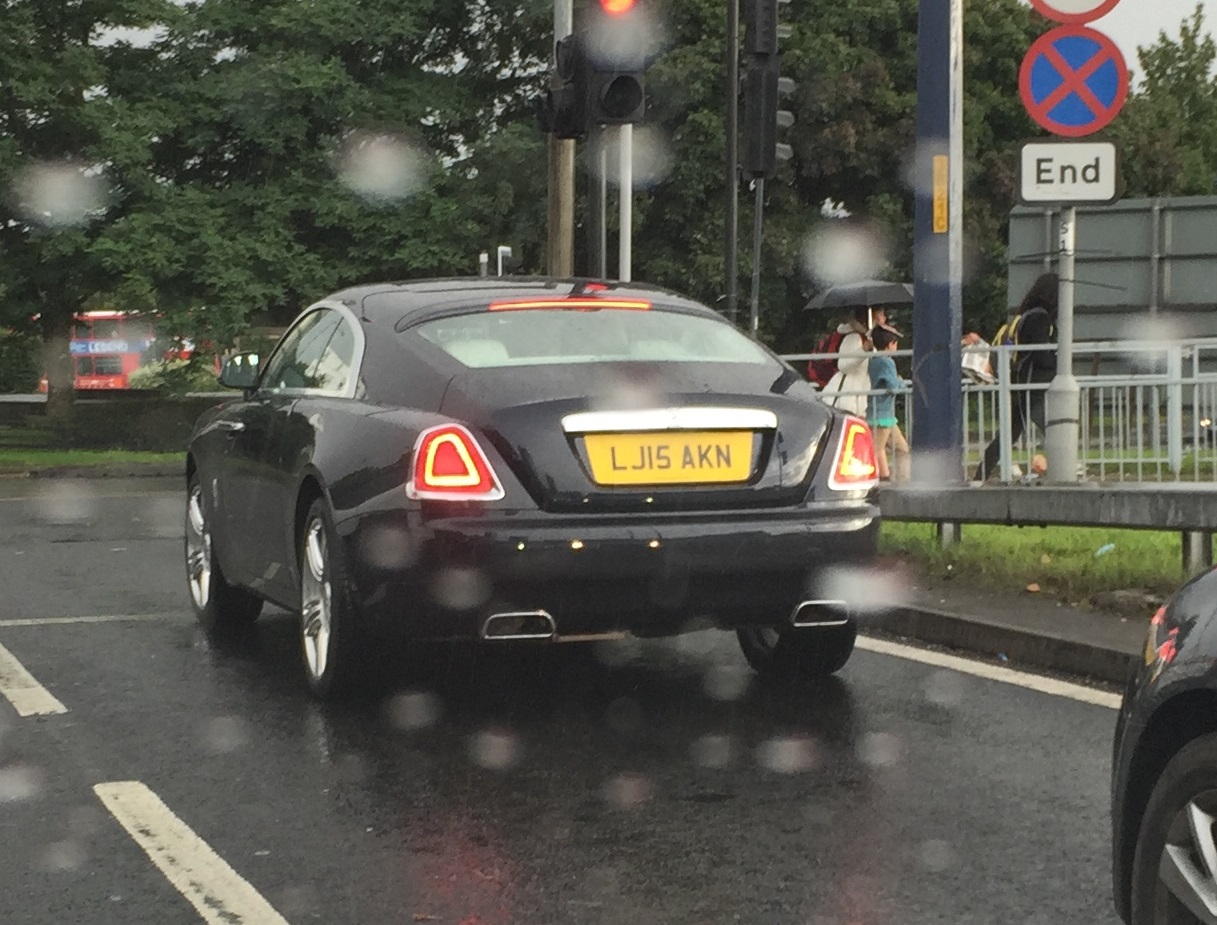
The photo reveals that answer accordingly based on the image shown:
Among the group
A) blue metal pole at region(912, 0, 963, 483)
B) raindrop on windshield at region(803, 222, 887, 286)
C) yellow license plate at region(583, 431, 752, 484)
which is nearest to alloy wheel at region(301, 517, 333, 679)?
yellow license plate at region(583, 431, 752, 484)

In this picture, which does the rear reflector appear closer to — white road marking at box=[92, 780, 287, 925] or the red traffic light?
white road marking at box=[92, 780, 287, 925]

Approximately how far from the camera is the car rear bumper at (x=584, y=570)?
665 centimetres

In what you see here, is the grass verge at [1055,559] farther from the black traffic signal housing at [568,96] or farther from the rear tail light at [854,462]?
the black traffic signal housing at [568,96]

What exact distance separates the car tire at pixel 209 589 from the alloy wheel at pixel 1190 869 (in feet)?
20.4

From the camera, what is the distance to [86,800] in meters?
5.81

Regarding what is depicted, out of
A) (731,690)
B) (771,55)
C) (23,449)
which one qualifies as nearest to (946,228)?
(771,55)

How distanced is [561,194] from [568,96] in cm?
305

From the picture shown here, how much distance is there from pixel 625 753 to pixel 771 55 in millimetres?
9582

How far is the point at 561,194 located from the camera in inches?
674

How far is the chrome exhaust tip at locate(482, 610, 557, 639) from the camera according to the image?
263 inches

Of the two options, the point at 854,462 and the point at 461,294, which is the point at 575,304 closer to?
the point at 461,294

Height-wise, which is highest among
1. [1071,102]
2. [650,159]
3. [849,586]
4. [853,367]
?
[650,159]

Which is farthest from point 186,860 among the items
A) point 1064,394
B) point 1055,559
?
point 1064,394

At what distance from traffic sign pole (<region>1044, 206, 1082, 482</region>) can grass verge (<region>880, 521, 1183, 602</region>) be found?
1.50 ft
